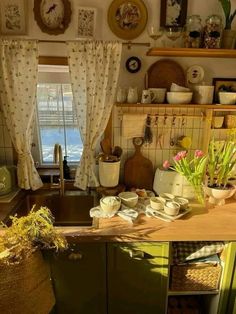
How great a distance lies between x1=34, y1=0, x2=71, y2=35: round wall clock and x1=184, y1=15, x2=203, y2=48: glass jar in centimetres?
83

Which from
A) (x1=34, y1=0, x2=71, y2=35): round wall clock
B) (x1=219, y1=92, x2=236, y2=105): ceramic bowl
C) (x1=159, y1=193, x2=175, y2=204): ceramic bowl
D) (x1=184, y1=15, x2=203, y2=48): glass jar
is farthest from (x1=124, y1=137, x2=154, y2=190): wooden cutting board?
(x1=34, y1=0, x2=71, y2=35): round wall clock

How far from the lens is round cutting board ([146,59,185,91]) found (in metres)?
1.89

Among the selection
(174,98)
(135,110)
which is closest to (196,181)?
(174,98)

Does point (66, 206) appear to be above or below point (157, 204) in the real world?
below

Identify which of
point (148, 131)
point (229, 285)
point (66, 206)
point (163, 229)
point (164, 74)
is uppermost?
point (164, 74)

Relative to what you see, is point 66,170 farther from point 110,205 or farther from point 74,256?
point 74,256

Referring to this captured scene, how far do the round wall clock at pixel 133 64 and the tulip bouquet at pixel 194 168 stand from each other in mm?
709

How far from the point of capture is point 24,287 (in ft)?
3.85

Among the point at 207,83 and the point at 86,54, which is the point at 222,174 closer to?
the point at 207,83

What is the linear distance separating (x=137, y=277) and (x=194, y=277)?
36cm

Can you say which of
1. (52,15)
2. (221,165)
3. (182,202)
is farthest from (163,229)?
(52,15)

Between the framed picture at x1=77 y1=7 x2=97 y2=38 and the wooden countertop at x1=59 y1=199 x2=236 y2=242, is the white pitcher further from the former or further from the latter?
the wooden countertop at x1=59 y1=199 x2=236 y2=242

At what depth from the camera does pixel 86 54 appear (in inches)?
69.5

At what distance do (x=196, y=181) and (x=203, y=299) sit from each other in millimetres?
878
